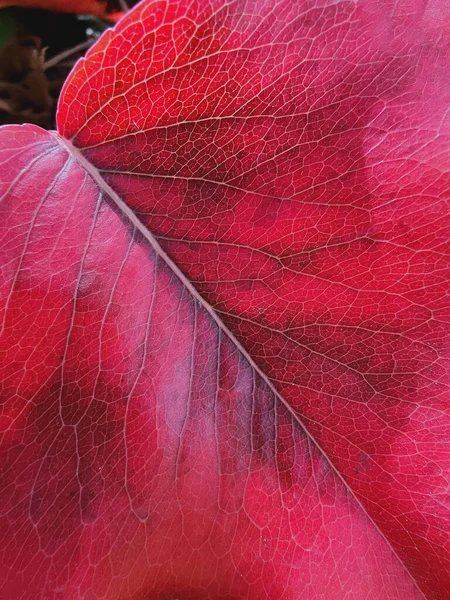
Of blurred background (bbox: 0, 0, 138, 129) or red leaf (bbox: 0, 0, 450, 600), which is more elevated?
blurred background (bbox: 0, 0, 138, 129)

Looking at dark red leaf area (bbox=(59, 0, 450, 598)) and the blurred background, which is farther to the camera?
the blurred background

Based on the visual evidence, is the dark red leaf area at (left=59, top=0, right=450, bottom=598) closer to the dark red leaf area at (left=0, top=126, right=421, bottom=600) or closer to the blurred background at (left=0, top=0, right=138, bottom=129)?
the dark red leaf area at (left=0, top=126, right=421, bottom=600)

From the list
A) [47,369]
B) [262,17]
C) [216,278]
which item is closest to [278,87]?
[262,17]

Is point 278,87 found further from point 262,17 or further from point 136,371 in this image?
point 136,371

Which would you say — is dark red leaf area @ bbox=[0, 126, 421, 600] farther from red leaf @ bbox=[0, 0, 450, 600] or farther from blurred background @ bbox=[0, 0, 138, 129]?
blurred background @ bbox=[0, 0, 138, 129]

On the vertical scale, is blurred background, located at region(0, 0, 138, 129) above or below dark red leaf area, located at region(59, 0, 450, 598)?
above

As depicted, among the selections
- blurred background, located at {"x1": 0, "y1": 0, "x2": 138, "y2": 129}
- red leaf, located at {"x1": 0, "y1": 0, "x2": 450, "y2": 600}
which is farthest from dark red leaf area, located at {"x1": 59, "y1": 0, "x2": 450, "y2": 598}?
blurred background, located at {"x1": 0, "y1": 0, "x2": 138, "y2": 129}

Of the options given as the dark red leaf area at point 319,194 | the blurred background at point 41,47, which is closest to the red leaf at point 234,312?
the dark red leaf area at point 319,194
